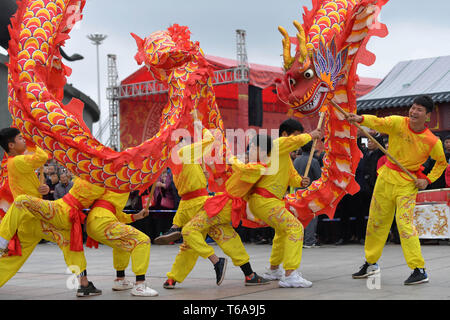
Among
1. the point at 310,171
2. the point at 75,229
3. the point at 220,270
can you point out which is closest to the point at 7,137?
the point at 75,229

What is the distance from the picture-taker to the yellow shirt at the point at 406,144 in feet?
20.0

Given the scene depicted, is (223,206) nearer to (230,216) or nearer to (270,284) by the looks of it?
(230,216)

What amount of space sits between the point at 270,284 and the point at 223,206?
886 mm

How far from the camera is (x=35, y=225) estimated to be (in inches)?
227

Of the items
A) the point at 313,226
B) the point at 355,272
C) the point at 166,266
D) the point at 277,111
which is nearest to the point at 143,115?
the point at 277,111

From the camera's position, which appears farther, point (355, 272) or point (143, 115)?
point (143, 115)

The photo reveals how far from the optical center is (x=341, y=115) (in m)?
6.38

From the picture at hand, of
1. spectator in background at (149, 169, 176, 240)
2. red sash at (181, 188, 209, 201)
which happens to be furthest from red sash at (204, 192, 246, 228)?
spectator in background at (149, 169, 176, 240)

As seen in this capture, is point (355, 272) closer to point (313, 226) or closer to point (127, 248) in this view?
point (127, 248)

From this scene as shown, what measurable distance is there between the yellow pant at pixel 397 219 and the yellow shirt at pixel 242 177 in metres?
1.18

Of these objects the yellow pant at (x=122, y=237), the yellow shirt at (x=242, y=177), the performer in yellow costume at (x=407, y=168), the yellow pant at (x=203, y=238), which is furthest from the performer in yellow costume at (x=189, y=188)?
the performer in yellow costume at (x=407, y=168)

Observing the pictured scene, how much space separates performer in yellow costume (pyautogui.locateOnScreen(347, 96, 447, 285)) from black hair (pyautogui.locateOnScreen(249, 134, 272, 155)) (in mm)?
761

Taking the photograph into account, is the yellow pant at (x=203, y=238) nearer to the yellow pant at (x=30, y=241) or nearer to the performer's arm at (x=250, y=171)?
the performer's arm at (x=250, y=171)

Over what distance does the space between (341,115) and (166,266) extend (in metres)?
3.10
